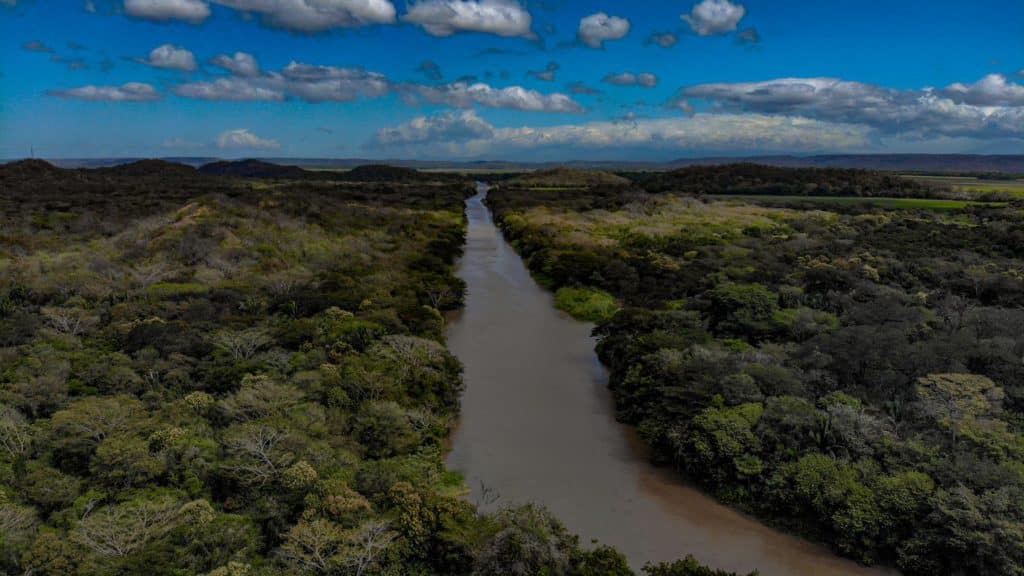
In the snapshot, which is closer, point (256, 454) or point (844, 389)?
point (256, 454)

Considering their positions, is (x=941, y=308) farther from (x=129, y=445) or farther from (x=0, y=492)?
(x=0, y=492)

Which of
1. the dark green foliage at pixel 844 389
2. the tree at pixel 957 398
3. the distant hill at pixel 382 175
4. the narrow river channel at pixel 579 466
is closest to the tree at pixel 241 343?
the narrow river channel at pixel 579 466

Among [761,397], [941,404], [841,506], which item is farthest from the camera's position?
[761,397]

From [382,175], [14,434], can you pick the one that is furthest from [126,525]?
[382,175]

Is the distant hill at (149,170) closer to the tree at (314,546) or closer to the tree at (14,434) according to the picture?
the tree at (14,434)

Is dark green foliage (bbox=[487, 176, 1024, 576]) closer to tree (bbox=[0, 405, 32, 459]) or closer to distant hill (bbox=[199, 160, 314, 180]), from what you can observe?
tree (bbox=[0, 405, 32, 459])

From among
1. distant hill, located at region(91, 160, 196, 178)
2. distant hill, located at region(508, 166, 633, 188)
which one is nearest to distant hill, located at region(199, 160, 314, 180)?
distant hill, located at region(91, 160, 196, 178)

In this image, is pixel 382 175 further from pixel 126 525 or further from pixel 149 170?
pixel 126 525

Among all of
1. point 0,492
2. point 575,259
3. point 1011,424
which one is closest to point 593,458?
point 1011,424
